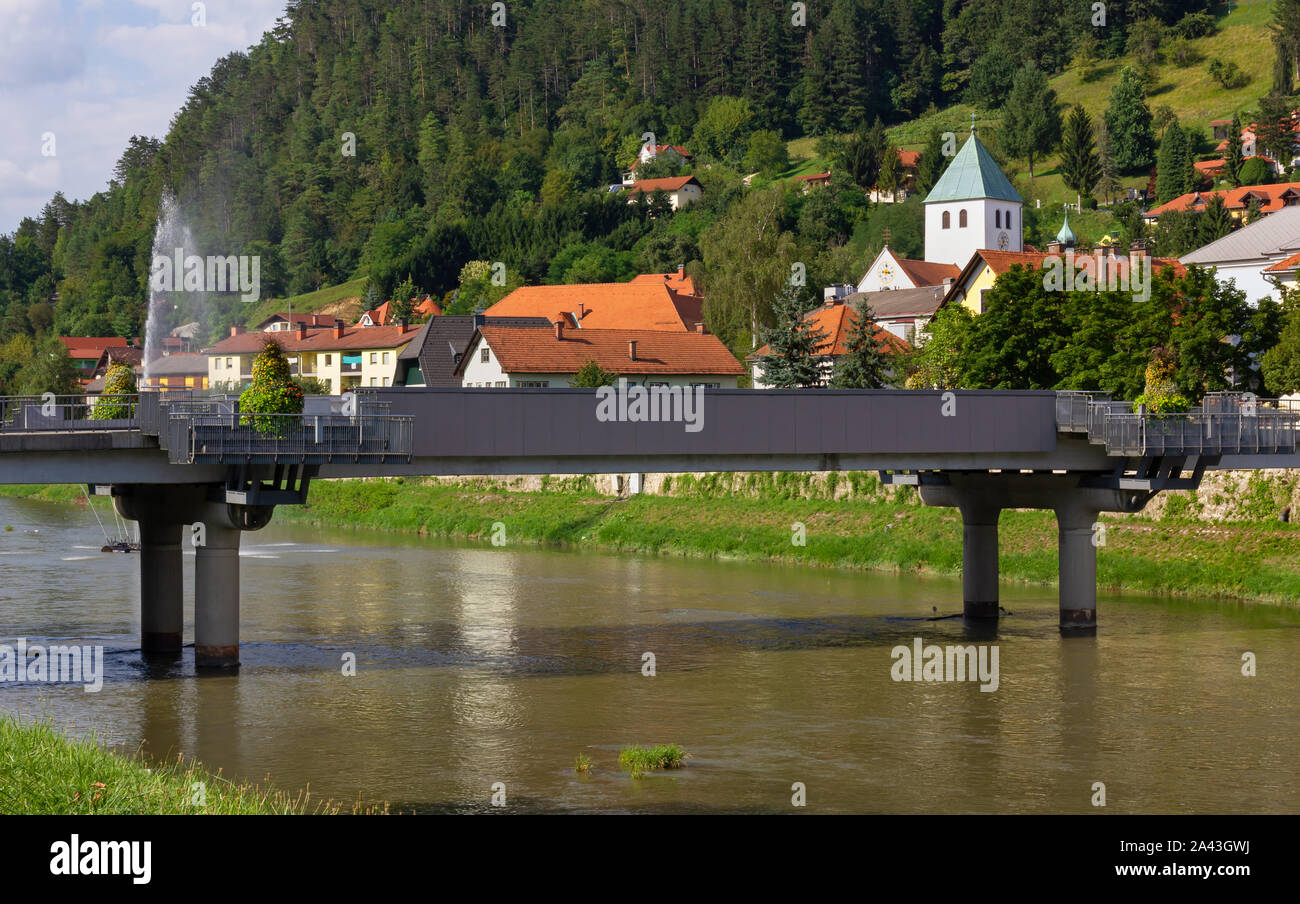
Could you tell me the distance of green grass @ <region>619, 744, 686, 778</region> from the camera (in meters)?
29.9

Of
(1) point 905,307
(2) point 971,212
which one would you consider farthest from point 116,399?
(2) point 971,212

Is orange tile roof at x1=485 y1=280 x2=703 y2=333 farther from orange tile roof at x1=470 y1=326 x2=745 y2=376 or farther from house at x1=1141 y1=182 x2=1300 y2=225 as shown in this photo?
house at x1=1141 y1=182 x2=1300 y2=225

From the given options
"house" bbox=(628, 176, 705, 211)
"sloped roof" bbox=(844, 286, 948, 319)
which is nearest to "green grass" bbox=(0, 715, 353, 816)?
"sloped roof" bbox=(844, 286, 948, 319)

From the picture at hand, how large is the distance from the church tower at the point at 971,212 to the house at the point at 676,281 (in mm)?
22401

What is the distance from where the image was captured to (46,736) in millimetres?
25344

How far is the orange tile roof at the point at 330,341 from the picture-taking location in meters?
123

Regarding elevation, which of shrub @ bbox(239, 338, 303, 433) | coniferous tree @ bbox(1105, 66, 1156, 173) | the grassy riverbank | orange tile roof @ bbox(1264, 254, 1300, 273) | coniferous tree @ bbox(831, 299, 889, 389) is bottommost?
the grassy riverbank

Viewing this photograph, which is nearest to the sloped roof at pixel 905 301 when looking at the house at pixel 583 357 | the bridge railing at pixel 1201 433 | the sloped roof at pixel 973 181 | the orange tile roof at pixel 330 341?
the house at pixel 583 357

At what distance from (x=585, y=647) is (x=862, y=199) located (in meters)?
130

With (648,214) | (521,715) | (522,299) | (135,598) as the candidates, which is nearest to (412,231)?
(648,214)

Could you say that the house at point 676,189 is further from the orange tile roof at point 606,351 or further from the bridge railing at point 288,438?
the bridge railing at point 288,438

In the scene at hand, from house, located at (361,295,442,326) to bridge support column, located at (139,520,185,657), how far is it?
4287 inches

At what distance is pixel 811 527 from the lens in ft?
225
